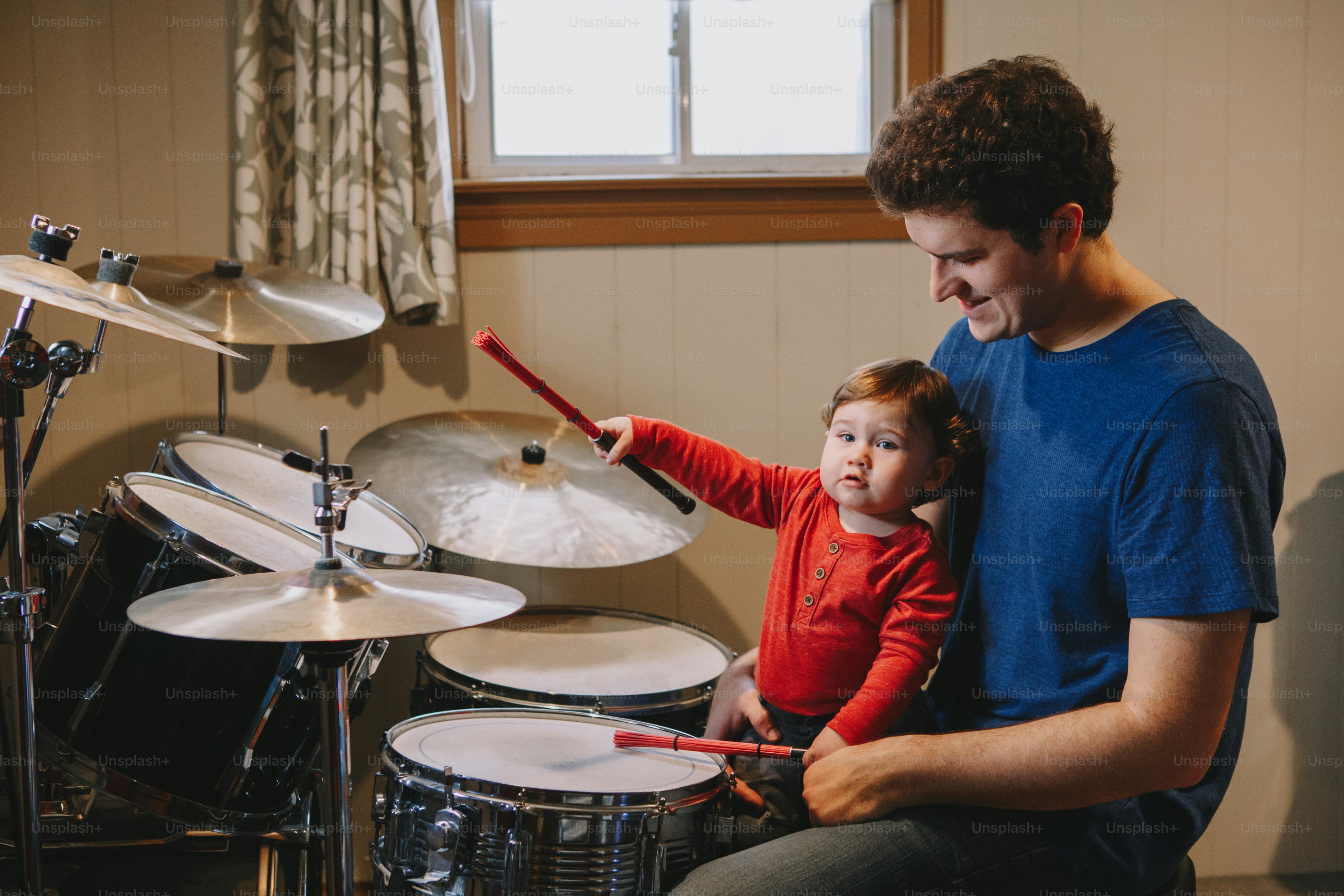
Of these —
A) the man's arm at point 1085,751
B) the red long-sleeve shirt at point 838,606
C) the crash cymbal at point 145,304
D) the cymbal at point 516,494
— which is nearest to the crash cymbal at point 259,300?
the crash cymbal at point 145,304

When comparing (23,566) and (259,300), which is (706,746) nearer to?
(23,566)

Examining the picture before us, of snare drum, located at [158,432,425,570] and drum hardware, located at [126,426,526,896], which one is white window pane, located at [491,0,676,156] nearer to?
snare drum, located at [158,432,425,570]

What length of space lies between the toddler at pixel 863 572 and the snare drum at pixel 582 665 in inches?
7.4

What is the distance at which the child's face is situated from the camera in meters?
1.16

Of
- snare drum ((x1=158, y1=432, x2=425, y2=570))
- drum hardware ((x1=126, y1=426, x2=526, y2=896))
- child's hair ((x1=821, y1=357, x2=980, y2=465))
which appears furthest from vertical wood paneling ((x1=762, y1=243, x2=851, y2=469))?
drum hardware ((x1=126, y1=426, x2=526, y2=896))

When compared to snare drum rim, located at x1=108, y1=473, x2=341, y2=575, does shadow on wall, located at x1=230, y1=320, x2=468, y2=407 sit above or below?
above

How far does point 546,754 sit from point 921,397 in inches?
25.4

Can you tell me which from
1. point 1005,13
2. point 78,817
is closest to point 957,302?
point 1005,13

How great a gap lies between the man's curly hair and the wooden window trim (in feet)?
3.00

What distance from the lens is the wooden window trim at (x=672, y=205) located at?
75.4 inches

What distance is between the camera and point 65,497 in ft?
6.36

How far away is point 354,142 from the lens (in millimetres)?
1772

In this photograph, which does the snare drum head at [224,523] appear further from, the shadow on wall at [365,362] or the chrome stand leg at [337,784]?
the shadow on wall at [365,362]

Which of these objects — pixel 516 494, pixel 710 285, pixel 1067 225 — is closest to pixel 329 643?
pixel 516 494
